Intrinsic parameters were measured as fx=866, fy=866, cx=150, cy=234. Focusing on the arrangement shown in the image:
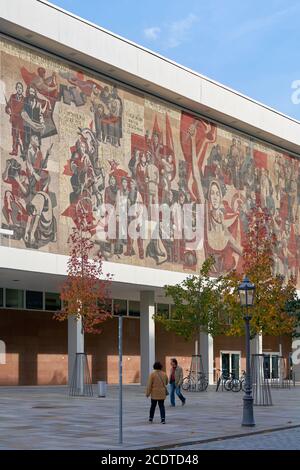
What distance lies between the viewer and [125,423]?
23016mm

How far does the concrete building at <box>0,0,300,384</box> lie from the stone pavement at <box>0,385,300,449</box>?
12.4 meters

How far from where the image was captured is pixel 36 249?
4338 cm

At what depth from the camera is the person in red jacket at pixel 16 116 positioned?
42500 millimetres

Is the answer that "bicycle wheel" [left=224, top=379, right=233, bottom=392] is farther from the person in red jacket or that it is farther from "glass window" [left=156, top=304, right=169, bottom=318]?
the person in red jacket

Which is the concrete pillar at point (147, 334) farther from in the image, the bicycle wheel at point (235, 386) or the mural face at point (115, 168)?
the bicycle wheel at point (235, 386)

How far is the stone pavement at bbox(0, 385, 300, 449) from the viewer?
18203 mm

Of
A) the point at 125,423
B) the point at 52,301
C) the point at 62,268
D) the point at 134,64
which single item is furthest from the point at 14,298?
the point at 125,423

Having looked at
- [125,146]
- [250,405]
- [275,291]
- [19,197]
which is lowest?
[250,405]

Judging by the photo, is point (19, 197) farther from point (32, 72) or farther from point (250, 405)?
point (250, 405)

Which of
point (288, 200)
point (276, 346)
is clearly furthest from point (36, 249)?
point (276, 346)

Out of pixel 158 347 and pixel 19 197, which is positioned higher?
pixel 19 197

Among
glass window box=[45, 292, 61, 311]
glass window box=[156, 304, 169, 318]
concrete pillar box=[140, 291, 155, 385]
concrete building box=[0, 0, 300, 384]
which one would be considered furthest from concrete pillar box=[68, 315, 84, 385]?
glass window box=[156, 304, 169, 318]

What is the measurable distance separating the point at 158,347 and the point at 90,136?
19.7 metres

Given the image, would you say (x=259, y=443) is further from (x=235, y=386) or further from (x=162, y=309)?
(x=162, y=309)
